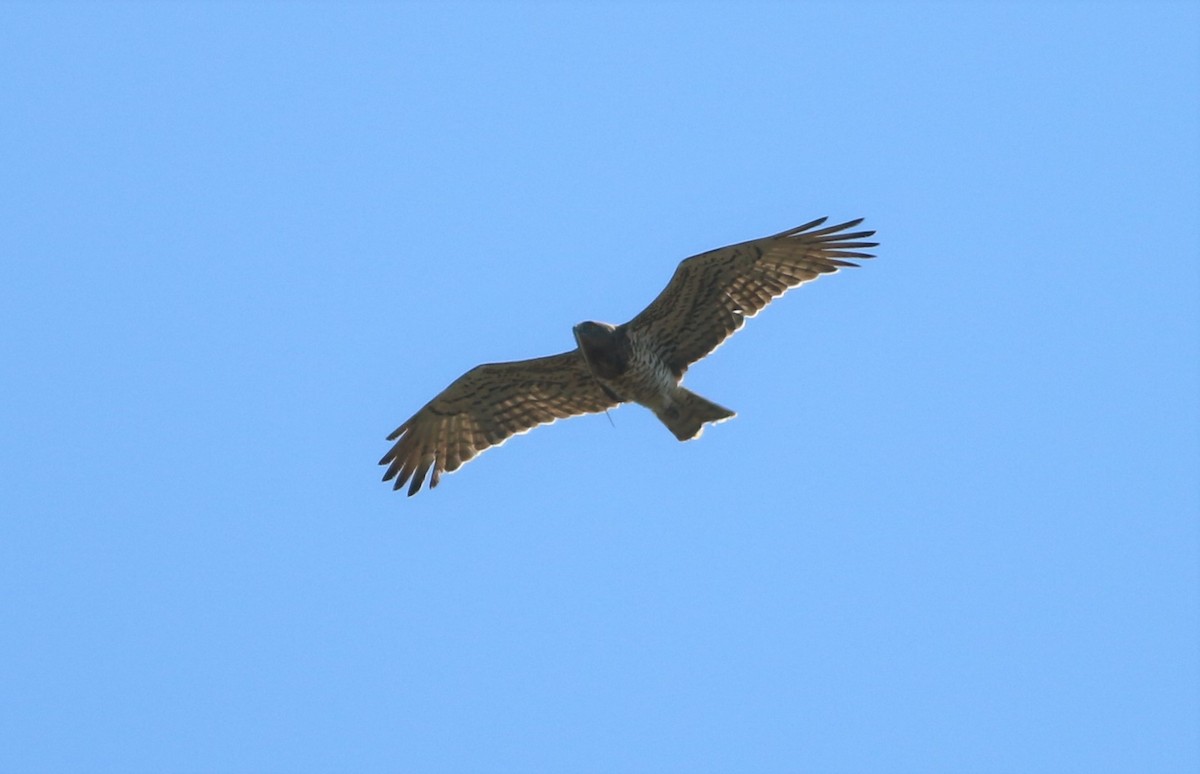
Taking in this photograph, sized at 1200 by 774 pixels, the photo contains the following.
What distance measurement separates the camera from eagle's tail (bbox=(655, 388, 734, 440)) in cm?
1830

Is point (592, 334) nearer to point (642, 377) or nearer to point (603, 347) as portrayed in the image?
point (603, 347)

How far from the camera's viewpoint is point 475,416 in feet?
63.5

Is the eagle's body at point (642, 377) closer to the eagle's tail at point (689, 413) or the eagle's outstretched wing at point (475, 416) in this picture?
the eagle's tail at point (689, 413)

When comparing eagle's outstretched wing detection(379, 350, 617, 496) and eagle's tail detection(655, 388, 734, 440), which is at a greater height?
eagle's outstretched wing detection(379, 350, 617, 496)

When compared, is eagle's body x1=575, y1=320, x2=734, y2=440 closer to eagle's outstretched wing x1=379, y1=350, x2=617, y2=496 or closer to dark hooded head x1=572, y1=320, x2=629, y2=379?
dark hooded head x1=572, y1=320, x2=629, y2=379

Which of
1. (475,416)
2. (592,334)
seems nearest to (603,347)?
(592,334)

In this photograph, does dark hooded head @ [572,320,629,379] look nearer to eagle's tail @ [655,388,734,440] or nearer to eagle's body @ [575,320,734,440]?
eagle's body @ [575,320,734,440]

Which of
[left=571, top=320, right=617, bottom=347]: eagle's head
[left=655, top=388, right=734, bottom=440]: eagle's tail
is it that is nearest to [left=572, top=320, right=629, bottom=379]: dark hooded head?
[left=571, top=320, right=617, bottom=347]: eagle's head

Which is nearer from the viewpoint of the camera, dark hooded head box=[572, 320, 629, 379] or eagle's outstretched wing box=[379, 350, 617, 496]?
dark hooded head box=[572, 320, 629, 379]

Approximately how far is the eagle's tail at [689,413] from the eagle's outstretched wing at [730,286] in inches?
13.5

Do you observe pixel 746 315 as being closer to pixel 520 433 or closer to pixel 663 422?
pixel 663 422

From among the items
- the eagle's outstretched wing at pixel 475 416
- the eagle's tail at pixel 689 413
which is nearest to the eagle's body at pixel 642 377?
the eagle's tail at pixel 689 413

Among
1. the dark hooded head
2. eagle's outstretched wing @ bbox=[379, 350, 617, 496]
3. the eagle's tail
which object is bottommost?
the eagle's tail

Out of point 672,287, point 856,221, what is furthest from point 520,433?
point 856,221
